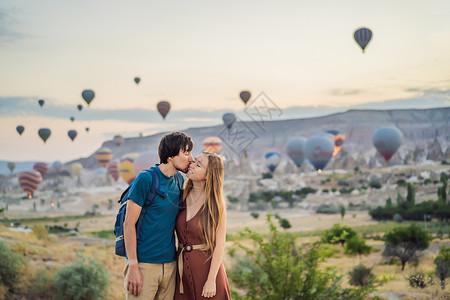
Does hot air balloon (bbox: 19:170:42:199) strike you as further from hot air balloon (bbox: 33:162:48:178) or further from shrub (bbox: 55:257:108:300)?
shrub (bbox: 55:257:108:300)

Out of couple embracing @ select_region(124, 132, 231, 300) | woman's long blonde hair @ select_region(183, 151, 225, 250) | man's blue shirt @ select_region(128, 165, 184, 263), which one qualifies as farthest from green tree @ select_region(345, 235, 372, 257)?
man's blue shirt @ select_region(128, 165, 184, 263)

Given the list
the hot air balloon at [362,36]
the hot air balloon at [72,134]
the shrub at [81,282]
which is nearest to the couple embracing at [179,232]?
the shrub at [81,282]

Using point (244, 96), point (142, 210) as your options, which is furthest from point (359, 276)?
point (244, 96)

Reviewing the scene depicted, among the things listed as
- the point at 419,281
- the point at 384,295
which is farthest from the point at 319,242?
the point at 419,281

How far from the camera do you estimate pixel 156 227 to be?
341 centimetres

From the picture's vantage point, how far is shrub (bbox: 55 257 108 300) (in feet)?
32.6

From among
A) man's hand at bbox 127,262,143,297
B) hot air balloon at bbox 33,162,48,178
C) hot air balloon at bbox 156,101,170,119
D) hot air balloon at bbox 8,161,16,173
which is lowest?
man's hand at bbox 127,262,143,297

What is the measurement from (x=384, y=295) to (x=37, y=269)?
8104 millimetres

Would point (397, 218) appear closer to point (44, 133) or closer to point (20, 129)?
point (44, 133)

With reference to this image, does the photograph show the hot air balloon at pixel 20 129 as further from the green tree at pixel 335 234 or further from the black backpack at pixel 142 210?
the black backpack at pixel 142 210

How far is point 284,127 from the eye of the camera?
464ft

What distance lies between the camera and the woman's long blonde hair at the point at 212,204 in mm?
3459

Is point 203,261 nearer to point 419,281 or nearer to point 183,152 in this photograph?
point 183,152

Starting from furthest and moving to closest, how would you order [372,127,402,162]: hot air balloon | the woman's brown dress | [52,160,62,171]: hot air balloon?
[52,160,62,171]: hot air balloon < [372,127,402,162]: hot air balloon < the woman's brown dress
